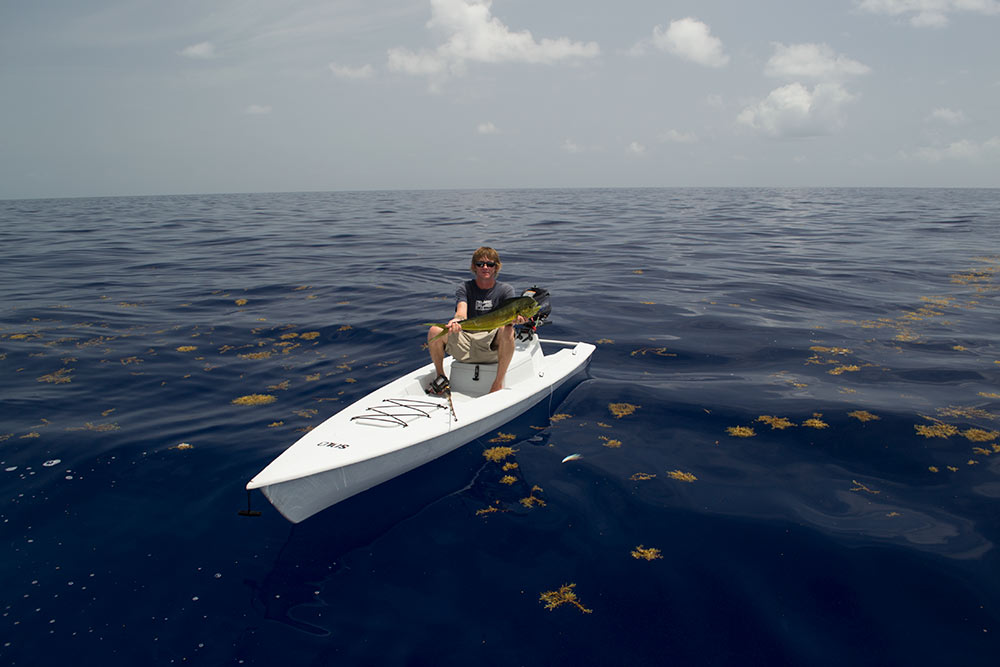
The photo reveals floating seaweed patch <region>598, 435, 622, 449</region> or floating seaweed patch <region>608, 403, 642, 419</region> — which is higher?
floating seaweed patch <region>608, 403, 642, 419</region>

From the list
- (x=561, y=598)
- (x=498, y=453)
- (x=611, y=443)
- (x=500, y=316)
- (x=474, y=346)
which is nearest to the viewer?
(x=561, y=598)

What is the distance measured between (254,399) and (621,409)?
5.74 meters

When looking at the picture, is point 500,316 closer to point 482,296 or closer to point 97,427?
point 482,296

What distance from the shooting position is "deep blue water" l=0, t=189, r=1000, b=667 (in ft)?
13.5

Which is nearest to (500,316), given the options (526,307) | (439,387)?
(526,307)

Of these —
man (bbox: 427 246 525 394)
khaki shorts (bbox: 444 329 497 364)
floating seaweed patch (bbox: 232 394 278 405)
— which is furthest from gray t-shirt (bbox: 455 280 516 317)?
floating seaweed patch (bbox: 232 394 278 405)

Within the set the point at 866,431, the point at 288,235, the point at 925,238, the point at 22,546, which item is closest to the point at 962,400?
the point at 866,431

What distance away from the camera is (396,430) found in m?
6.16

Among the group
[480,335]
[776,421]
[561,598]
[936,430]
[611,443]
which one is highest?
[480,335]

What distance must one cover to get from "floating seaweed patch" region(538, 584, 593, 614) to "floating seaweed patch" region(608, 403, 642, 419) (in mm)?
3626

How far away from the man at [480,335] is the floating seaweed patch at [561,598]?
11.4ft

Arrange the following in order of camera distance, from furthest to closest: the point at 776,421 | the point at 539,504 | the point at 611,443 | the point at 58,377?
1. the point at 58,377
2. the point at 776,421
3. the point at 611,443
4. the point at 539,504

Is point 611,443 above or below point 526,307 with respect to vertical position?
below

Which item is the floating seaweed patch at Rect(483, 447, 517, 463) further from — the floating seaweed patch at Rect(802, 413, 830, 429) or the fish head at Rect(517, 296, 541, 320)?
the floating seaweed patch at Rect(802, 413, 830, 429)
